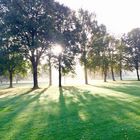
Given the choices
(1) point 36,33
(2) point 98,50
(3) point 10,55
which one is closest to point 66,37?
(1) point 36,33

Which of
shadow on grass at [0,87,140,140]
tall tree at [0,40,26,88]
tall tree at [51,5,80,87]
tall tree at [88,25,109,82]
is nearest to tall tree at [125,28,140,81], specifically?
tall tree at [88,25,109,82]

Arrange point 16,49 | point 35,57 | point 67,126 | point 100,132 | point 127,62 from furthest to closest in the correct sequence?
point 127,62 → point 35,57 → point 16,49 → point 67,126 → point 100,132

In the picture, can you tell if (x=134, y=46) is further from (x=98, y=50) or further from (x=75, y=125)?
(x=75, y=125)

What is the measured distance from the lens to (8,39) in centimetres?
5175

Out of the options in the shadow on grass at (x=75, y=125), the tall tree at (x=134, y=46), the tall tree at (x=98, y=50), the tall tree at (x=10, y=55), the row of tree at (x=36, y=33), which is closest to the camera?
the shadow on grass at (x=75, y=125)

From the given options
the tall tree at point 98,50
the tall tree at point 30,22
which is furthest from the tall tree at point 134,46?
the tall tree at point 30,22

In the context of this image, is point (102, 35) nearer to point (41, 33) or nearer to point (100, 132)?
point (41, 33)

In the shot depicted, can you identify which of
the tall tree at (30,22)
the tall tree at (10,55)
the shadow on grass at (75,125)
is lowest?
the shadow on grass at (75,125)

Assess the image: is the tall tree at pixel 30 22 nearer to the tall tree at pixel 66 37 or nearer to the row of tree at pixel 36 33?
the row of tree at pixel 36 33

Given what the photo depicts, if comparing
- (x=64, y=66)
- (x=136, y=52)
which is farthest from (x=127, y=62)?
(x=64, y=66)

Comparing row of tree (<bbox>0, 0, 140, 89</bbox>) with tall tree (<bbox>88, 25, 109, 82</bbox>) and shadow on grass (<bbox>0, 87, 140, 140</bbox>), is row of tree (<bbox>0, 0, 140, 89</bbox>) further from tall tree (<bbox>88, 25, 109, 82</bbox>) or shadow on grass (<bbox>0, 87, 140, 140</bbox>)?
shadow on grass (<bbox>0, 87, 140, 140</bbox>)

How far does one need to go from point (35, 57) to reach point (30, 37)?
4.78 metres

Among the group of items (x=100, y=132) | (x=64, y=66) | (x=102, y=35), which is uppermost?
(x=102, y=35)

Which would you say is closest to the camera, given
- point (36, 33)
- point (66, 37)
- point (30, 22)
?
point (30, 22)
